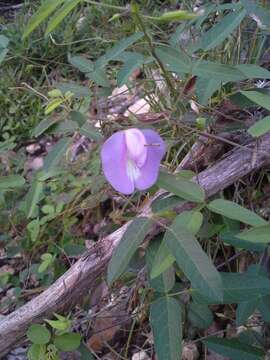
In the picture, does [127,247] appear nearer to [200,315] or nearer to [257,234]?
[257,234]

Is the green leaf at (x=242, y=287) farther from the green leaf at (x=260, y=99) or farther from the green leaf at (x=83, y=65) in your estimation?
the green leaf at (x=83, y=65)

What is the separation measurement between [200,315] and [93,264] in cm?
21

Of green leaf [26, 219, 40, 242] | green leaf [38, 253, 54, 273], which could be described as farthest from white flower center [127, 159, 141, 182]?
green leaf [26, 219, 40, 242]

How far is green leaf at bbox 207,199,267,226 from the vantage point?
871 mm

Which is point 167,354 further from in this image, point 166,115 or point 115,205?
point 115,205

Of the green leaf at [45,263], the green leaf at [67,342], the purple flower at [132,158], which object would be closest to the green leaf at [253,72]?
the purple flower at [132,158]

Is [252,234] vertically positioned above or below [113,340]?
above

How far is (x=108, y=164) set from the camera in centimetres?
89

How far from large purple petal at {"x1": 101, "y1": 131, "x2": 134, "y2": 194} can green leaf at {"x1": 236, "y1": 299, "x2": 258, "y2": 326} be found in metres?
0.28

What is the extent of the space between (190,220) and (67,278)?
1.07 feet

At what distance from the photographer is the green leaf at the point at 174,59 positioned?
0.93 metres

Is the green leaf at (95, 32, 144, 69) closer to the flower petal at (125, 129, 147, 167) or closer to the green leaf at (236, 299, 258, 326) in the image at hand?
the flower petal at (125, 129, 147, 167)

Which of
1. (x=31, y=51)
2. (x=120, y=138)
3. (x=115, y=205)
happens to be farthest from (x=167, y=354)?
(x=31, y=51)

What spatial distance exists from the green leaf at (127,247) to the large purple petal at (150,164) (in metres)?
0.05
